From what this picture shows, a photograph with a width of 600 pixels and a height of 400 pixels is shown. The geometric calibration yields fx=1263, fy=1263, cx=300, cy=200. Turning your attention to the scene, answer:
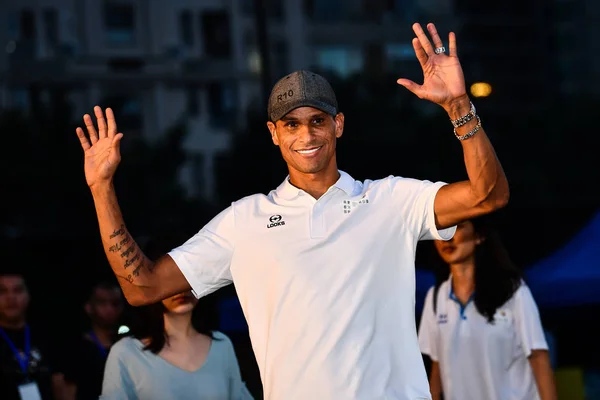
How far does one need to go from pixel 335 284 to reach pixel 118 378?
5.91 feet

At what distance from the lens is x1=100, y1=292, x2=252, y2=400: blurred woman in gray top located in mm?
5871

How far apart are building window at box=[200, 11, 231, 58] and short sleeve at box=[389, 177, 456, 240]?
774 inches

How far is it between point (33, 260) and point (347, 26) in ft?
27.2

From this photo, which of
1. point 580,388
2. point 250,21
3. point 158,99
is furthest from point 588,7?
point 580,388

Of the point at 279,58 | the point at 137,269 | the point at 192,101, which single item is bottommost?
the point at 137,269

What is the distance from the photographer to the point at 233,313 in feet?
31.8

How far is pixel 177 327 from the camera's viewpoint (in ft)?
19.9

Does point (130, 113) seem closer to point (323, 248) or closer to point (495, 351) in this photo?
point (495, 351)

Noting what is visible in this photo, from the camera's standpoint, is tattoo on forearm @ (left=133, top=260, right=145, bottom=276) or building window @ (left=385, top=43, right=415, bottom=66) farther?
building window @ (left=385, top=43, right=415, bottom=66)

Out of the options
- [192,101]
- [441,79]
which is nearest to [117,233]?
[441,79]

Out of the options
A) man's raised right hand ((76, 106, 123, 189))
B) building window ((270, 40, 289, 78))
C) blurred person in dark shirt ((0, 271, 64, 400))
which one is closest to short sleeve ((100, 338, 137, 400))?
man's raised right hand ((76, 106, 123, 189))

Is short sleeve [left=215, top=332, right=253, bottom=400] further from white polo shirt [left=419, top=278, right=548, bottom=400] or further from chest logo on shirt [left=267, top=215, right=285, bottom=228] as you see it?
chest logo on shirt [left=267, top=215, right=285, bottom=228]

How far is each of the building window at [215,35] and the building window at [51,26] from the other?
9.09 feet

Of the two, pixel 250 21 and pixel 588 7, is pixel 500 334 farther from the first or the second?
pixel 250 21
